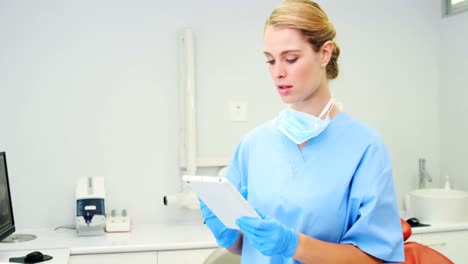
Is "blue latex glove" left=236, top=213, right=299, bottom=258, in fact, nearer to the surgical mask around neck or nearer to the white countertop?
the surgical mask around neck

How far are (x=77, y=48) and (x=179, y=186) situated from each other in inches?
36.3

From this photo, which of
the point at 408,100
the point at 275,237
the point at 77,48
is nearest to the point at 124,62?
the point at 77,48

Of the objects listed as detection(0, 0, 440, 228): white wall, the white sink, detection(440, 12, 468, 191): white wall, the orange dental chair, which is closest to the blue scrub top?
the orange dental chair

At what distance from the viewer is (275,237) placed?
111 cm

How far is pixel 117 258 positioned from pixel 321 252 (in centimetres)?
144

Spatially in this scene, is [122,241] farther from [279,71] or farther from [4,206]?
[279,71]

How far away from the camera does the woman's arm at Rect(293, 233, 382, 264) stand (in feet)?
3.76

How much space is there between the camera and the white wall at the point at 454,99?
3.10 metres

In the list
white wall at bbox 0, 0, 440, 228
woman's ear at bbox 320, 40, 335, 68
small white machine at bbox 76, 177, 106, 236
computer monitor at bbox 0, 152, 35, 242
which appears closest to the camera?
woman's ear at bbox 320, 40, 335, 68

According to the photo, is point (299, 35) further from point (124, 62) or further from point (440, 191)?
point (440, 191)

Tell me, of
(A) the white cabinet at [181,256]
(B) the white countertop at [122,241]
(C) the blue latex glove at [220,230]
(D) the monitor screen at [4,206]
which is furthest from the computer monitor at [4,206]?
(C) the blue latex glove at [220,230]

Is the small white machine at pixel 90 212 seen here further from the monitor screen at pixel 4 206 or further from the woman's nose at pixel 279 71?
the woman's nose at pixel 279 71

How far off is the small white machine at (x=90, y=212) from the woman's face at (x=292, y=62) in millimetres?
1567

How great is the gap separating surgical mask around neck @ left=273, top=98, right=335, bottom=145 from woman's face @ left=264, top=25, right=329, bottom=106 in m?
0.08
